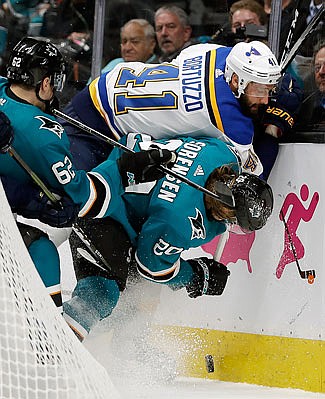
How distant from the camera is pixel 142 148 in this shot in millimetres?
3955

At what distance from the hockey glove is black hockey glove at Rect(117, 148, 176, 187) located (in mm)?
610

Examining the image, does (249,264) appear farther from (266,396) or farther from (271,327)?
(266,396)

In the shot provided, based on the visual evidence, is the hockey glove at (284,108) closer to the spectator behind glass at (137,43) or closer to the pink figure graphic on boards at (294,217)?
the pink figure graphic on boards at (294,217)

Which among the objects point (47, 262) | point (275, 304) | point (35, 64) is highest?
point (35, 64)

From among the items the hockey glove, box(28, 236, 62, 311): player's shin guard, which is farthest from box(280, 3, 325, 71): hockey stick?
box(28, 236, 62, 311): player's shin guard

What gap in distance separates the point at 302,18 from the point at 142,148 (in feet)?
3.00

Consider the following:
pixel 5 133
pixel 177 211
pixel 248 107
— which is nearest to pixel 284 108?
pixel 248 107

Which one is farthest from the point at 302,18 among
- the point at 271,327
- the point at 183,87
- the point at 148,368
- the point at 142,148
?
the point at 148,368

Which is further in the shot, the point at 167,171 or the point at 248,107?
the point at 248,107

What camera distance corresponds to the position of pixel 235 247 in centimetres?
447

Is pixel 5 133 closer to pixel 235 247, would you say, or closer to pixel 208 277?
pixel 208 277

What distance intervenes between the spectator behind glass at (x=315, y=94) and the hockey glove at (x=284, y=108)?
0.03m

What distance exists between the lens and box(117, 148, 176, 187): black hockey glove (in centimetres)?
376

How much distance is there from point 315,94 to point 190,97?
0.51m
